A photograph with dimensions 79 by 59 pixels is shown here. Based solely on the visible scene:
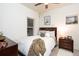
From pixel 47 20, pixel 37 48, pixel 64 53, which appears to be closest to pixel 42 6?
pixel 47 20

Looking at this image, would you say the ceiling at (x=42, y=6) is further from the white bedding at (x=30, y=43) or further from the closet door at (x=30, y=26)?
the white bedding at (x=30, y=43)

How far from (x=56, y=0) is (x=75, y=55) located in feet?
2.44

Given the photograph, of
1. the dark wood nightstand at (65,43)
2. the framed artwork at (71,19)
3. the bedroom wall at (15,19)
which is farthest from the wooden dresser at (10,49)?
the framed artwork at (71,19)

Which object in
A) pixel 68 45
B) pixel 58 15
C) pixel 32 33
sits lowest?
pixel 68 45

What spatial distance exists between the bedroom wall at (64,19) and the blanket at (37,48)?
0.78ft

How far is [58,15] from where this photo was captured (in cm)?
132

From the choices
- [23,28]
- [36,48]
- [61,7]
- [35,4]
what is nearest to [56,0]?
[61,7]

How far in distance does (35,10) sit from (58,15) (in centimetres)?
33

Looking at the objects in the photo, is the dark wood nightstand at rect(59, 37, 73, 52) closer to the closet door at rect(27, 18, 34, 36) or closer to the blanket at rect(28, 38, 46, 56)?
the blanket at rect(28, 38, 46, 56)

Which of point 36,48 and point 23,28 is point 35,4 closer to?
point 23,28

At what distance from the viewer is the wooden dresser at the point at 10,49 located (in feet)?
3.47

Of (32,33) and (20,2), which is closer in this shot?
(20,2)

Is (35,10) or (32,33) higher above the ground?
(35,10)

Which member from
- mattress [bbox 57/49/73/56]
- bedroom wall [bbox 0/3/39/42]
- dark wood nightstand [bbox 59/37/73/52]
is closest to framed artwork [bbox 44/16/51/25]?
bedroom wall [bbox 0/3/39/42]
